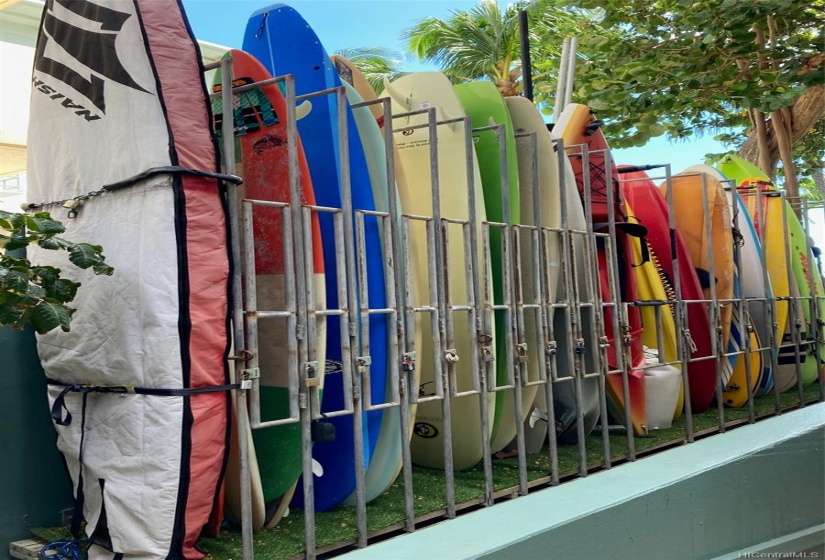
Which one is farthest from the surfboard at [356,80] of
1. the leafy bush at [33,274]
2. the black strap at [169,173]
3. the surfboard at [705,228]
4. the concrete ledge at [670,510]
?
the surfboard at [705,228]

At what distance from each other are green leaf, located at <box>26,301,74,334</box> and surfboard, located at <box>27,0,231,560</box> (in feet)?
0.82

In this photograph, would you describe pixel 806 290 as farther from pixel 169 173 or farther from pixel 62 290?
pixel 62 290

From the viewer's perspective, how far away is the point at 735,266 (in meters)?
6.61

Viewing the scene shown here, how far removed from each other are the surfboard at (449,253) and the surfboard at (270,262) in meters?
0.73

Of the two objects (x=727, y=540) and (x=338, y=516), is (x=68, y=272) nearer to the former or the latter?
(x=338, y=516)

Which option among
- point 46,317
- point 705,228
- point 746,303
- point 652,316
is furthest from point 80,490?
point 746,303

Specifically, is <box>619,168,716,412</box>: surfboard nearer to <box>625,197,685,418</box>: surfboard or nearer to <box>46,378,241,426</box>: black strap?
<box>625,197,685,418</box>: surfboard

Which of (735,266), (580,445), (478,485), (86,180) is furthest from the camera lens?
(735,266)

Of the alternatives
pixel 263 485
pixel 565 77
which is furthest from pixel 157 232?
pixel 565 77

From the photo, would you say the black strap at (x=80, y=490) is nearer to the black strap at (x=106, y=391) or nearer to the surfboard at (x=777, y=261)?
the black strap at (x=106, y=391)

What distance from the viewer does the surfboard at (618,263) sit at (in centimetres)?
534

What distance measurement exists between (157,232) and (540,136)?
8.65 ft

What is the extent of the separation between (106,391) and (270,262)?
2.69 ft

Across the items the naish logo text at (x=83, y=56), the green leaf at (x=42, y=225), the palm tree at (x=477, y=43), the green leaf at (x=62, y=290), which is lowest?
the green leaf at (x=62, y=290)
